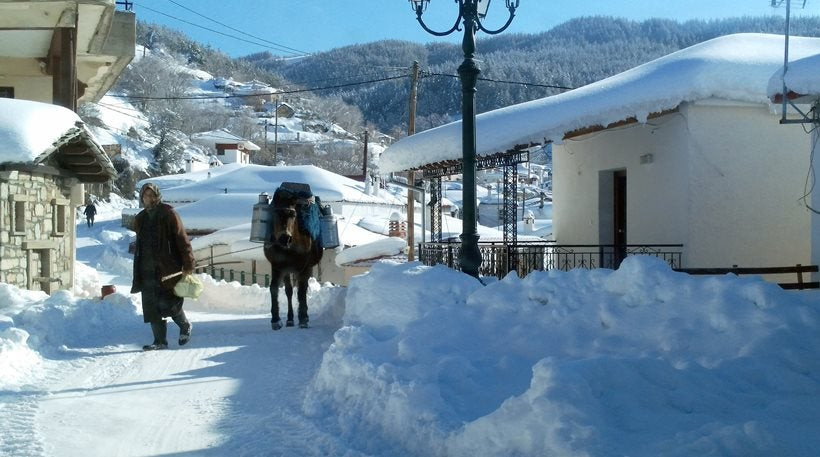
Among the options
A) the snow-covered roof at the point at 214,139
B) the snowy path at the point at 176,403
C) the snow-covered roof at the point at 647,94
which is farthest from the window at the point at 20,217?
the snow-covered roof at the point at 214,139

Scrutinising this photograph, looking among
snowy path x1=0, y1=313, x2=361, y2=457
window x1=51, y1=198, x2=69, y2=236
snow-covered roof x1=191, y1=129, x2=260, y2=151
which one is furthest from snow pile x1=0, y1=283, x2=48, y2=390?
snow-covered roof x1=191, y1=129, x2=260, y2=151

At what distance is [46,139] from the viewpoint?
10898mm

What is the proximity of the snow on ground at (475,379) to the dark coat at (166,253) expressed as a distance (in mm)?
757

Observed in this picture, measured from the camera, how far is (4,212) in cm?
1052

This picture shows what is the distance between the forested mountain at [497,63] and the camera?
8644 centimetres

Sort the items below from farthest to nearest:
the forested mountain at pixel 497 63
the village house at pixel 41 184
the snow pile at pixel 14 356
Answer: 1. the forested mountain at pixel 497 63
2. the village house at pixel 41 184
3. the snow pile at pixel 14 356

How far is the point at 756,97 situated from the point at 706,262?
103 inches

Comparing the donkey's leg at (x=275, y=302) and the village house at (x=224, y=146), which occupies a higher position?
the village house at (x=224, y=146)

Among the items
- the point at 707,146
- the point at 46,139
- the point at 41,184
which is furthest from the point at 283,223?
the point at 707,146

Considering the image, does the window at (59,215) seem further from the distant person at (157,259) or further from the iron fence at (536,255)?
the iron fence at (536,255)

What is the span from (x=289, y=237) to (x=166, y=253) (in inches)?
70.8

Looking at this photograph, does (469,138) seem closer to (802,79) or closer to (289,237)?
(289,237)

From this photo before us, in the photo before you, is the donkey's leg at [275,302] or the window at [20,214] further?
the window at [20,214]

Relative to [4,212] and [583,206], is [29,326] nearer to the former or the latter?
[4,212]
